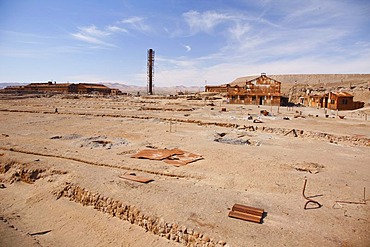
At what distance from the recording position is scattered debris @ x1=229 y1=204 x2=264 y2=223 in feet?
18.7

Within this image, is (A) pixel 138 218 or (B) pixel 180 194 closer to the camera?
(A) pixel 138 218

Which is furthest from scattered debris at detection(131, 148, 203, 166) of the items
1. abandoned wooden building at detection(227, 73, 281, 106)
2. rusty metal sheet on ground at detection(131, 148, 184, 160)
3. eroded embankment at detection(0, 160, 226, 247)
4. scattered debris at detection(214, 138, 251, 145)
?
abandoned wooden building at detection(227, 73, 281, 106)

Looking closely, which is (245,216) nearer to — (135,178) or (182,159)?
(135,178)

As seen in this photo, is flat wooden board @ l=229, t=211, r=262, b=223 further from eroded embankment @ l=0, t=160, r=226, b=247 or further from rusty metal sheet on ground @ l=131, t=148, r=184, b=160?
rusty metal sheet on ground @ l=131, t=148, r=184, b=160

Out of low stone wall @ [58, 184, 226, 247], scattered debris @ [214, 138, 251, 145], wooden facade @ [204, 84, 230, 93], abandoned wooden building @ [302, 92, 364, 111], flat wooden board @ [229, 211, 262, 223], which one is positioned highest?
wooden facade @ [204, 84, 230, 93]

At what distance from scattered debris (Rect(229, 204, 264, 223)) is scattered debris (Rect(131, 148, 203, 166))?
3.91 meters

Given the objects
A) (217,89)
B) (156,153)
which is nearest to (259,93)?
(217,89)

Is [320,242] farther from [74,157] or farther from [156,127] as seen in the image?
[156,127]

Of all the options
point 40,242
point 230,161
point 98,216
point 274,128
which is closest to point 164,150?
point 230,161

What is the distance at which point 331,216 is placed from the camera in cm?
596

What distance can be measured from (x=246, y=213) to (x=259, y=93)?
37529mm

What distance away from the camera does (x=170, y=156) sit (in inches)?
421

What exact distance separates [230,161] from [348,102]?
31348 mm

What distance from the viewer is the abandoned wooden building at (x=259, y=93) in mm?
39938
